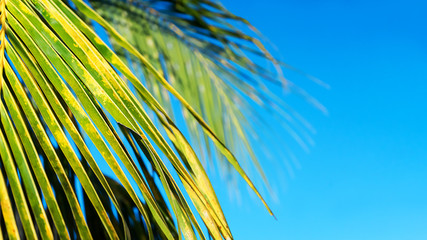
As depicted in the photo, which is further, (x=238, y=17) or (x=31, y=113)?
(x=238, y=17)

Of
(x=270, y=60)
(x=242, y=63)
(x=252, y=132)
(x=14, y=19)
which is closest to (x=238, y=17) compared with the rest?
(x=270, y=60)

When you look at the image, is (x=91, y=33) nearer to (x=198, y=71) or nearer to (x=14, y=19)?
(x=14, y=19)

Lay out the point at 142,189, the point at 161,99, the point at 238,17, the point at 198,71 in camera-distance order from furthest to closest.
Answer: the point at 198,71 < the point at 161,99 < the point at 238,17 < the point at 142,189

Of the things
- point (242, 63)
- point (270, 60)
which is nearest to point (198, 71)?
point (242, 63)

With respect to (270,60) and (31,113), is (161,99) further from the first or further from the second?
(31,113)

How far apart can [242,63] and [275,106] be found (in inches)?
5.7

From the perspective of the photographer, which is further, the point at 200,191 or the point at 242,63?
the point at 242,63

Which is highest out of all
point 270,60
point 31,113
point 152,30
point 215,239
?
point 152,30

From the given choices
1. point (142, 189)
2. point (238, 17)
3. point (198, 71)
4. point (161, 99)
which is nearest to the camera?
point (142, 189)

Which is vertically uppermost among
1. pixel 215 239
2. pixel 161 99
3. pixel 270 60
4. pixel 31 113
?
pixel 161 99

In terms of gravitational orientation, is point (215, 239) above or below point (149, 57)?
below

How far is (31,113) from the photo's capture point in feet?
1.18

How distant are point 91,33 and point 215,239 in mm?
208

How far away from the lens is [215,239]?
1.22 ft
